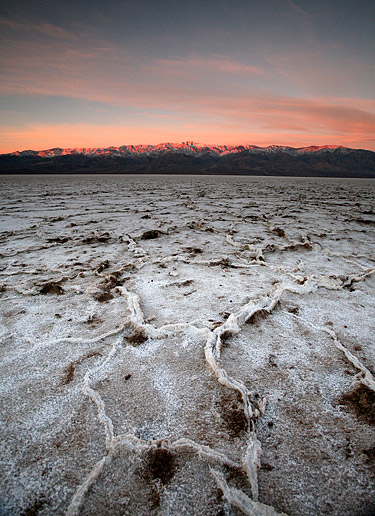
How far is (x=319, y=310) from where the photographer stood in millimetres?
1933

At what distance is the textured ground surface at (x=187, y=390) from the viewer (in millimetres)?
860

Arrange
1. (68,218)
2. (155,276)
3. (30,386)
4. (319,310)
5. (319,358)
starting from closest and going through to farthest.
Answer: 1. (30,386)
2. (319,358)
3. (319,310)
4. (155,276)
5. (68,218)

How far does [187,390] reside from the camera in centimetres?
125

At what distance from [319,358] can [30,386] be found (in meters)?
A: 1.59

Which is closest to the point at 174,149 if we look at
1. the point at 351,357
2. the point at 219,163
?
the point at 219,163

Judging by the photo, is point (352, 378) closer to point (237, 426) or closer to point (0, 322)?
point (237, 426)

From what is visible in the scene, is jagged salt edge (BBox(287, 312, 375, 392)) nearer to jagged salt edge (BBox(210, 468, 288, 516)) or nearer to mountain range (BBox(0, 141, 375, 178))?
jagged salt edge (BBox(210, 468, 288, 516))

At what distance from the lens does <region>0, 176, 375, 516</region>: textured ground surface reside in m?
0.86

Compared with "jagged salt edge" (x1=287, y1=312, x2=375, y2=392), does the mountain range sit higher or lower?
higher

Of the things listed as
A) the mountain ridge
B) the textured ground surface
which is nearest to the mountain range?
the mountain ridge

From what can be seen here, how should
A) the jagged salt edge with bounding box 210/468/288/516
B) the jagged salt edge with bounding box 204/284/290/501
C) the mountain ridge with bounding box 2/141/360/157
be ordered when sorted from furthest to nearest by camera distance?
1. the mountain ridge with bounding box 2/141/360/157
2. the jagged salt edge with bounding box 204/284/290/501
3. the jagged salt edge with bounding box 210/468/288/516

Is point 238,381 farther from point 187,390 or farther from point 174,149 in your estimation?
point 174,149

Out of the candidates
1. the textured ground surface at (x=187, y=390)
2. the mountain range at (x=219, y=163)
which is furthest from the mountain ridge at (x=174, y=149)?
the textured ground surface at (x=187, y=390)

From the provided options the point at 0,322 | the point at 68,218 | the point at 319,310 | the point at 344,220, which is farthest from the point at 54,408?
the point at 344,220
